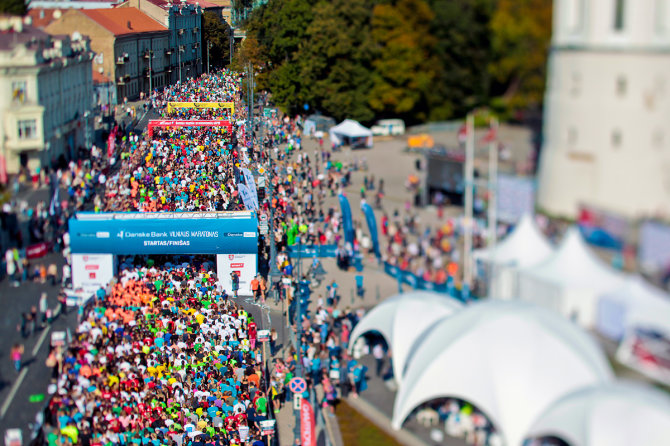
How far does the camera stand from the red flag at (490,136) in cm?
554

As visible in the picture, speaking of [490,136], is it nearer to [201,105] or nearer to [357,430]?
[357,430]

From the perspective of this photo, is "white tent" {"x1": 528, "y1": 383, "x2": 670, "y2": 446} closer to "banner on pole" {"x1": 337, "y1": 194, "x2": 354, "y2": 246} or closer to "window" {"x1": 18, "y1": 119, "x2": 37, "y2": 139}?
"banner on pole" {"x1": 337, "y1": 194, "x2": 354, "y2": 246}

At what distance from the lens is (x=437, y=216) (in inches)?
235

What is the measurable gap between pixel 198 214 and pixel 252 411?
256cm

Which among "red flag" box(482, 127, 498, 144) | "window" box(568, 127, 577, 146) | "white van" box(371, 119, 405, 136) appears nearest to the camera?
"window" box(568, 127, 577, 146)

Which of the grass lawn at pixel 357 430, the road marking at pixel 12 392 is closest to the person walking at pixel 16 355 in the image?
the road marking at pixel 12 392

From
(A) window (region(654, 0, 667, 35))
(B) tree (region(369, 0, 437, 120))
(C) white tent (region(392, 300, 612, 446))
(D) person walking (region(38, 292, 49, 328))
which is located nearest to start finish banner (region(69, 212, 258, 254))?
(D) person walking (region(38, 292, 49, 328))

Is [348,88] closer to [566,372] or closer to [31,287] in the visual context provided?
[31,287]

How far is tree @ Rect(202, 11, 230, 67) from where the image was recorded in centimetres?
1123

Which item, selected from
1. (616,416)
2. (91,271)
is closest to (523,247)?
(616,416)

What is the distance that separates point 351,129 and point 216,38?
447cm

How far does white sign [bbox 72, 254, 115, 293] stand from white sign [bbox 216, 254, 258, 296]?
2.20 meters

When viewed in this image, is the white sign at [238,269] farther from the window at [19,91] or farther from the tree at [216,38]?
the window at [19,91]

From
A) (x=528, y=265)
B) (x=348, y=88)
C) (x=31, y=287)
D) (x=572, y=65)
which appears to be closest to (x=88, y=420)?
(x=31, y=287)
